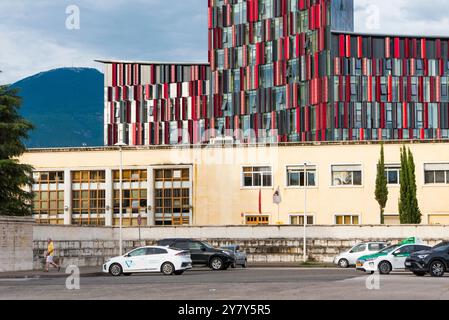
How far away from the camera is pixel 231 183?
77.8m

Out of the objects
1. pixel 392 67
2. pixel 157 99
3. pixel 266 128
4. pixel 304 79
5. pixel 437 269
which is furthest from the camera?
pixel 157 99

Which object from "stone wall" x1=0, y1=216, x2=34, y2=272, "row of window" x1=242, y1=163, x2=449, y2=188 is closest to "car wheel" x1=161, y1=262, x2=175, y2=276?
"stone wall" x1=0, y1=216, x2=34, y2=272

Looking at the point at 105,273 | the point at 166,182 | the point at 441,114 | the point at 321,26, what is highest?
the point at 321,26

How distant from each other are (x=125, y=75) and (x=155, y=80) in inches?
172

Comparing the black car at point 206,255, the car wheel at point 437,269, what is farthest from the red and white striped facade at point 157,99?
the car wheel at point 437,269

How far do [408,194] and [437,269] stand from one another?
31221mm

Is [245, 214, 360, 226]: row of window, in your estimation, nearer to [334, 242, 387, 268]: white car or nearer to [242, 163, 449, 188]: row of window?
[242, 163, 449, 188]: row of window

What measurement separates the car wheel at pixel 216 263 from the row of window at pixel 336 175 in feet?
90.3

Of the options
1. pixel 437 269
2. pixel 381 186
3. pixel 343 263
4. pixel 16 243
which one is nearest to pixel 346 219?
pixel 381 186

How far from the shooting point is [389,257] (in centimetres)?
4341

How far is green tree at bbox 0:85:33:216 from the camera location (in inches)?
2287

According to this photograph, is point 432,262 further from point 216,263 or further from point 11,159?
point 11,159
